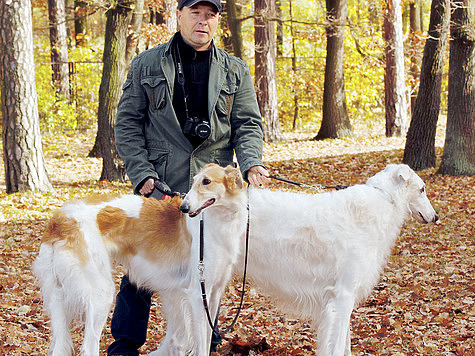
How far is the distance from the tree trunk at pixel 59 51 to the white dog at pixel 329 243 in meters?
16.9

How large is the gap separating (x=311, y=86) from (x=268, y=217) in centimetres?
2053

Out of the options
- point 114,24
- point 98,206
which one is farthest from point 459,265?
point 114,24

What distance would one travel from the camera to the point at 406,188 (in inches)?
163

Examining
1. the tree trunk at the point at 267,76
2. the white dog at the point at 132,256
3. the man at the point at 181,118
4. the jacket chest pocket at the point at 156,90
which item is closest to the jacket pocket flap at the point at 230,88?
the man at the point at 181,118

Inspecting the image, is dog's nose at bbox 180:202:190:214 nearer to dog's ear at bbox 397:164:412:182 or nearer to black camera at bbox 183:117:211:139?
black camera at bbox 183:117:211:139

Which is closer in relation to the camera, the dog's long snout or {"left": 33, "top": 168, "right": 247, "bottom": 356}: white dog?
the dog's long snout

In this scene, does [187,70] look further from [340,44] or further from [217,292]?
[340,44]

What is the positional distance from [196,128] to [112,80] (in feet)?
28.4

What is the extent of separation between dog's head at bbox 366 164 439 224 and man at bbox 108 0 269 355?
0.93 m

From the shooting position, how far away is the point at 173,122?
12.7ft

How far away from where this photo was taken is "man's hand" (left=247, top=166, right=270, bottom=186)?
389cm

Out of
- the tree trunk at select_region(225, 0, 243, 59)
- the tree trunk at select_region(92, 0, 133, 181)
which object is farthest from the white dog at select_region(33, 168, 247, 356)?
the tree trunk at select_region(225, 0, 243, 59)

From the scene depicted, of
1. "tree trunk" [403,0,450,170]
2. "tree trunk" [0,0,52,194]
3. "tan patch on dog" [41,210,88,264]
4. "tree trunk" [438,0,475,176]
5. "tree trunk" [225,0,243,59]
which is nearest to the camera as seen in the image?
"tan patch on dog" [41,210,88,264]

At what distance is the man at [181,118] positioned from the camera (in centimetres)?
386
